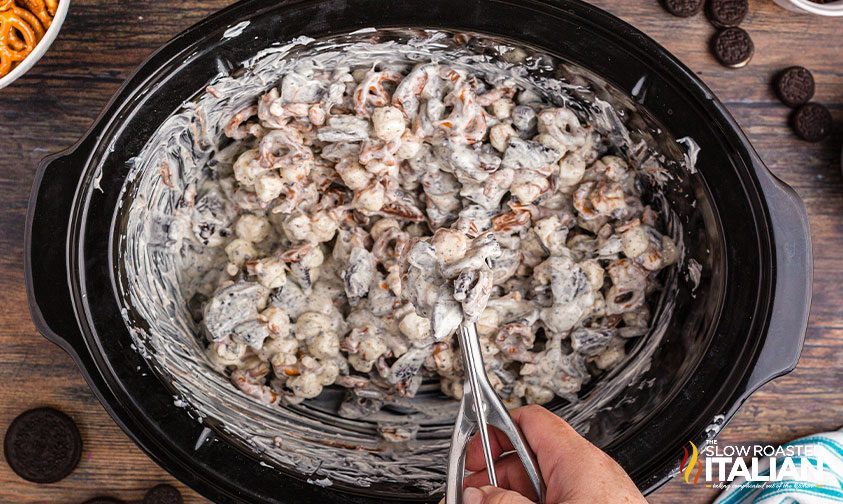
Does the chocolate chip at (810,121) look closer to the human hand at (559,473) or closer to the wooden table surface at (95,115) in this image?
the wooden table surface at (95,115)

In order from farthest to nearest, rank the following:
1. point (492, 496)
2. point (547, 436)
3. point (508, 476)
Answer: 1. point (508, 476)
2. point (547, 436)
3. point (492, 496)

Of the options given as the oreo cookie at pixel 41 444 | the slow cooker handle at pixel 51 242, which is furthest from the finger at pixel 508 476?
the oreo cookie at pixel 41 444

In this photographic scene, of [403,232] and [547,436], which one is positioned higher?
[403,232]

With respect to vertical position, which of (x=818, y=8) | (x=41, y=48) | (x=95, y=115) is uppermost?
(x=818, y=8)

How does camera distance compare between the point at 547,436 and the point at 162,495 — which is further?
the point at 162,495

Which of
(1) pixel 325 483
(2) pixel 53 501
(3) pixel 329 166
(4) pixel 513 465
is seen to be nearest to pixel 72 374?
(2) pixel 53 501

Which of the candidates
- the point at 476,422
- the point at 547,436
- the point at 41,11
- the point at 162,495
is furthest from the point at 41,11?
the point at 547,436

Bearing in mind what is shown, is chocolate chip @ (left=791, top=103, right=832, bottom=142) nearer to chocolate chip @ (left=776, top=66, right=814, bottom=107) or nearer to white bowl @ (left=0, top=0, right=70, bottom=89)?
chocolate chip @ (left=776, top=66, right=814, bottom=107)

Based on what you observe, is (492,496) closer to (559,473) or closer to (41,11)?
(559,473)
